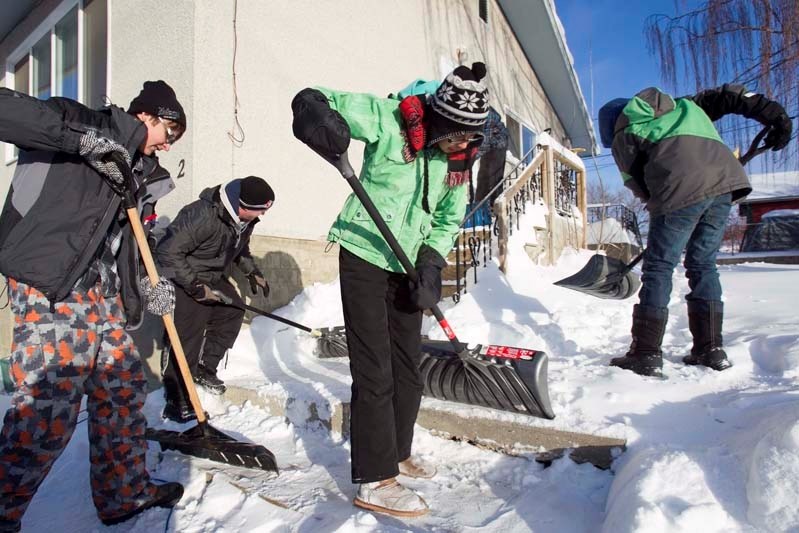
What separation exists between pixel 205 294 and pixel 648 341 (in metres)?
2.72

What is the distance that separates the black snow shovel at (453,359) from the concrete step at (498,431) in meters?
0.08

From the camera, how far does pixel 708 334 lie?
8.64ft

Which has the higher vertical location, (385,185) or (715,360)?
(385,185)

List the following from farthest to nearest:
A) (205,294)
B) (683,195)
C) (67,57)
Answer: (67,57)
(205,294)
(683,195)

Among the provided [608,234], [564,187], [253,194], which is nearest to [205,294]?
[253,194]

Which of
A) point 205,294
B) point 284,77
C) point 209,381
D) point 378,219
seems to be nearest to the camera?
point 378,219

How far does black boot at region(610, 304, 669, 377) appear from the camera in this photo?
2.61 m

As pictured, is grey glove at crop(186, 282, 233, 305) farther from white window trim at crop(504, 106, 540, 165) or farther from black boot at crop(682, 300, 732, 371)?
white window trim at crop(504, 106, 540, 165)

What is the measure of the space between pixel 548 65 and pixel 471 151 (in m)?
13.3

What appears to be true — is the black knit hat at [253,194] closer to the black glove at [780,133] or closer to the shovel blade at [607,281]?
the shovel blade at [607,281]

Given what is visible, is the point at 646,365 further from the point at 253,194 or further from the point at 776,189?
the point at 776,189

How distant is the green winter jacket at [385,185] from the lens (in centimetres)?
187

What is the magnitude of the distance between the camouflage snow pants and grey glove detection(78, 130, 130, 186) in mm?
429

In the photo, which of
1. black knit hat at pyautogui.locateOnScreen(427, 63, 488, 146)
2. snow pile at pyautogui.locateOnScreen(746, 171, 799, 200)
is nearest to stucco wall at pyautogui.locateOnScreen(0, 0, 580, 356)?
black knit hat at pyautogui.locateOnScreen(427, 63, 488, 146)
